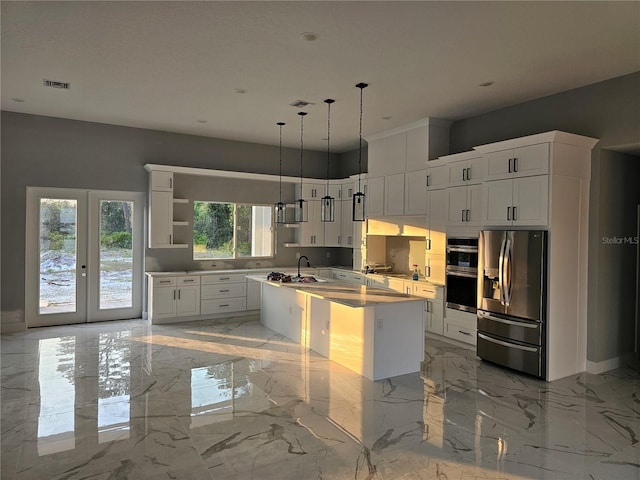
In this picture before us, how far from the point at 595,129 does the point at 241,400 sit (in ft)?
15.5

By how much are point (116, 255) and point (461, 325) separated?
5544 millimetres

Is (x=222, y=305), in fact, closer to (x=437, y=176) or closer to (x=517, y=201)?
(x=437, y=176)

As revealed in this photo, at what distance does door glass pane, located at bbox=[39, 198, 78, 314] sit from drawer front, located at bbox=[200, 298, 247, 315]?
2.03 metres

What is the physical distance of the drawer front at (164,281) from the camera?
686cm

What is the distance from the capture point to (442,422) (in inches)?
138

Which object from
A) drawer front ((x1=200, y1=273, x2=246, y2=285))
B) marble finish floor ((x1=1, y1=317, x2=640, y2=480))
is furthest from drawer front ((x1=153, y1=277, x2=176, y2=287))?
marble finish floor ((x1=1, y1=317, x2=640, y2=480))

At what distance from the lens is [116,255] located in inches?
282

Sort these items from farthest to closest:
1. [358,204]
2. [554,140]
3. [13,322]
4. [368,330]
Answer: [13,322] → [358,204] → [368,330] → [554,140]

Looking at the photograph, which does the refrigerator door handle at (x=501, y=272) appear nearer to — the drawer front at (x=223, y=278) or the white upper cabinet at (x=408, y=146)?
the white upper cabinet at (x=408, y=146)

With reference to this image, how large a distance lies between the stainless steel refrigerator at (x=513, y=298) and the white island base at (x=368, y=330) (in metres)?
0.90

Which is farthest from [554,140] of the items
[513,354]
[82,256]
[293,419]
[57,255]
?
[57,255]

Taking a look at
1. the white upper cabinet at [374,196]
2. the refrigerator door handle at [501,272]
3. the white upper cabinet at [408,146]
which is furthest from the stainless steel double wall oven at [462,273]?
the white upper cabinet at [374,196]

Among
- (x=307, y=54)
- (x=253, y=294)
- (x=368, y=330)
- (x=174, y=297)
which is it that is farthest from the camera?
(x=253, y=294)

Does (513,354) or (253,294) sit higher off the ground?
(253,294)
